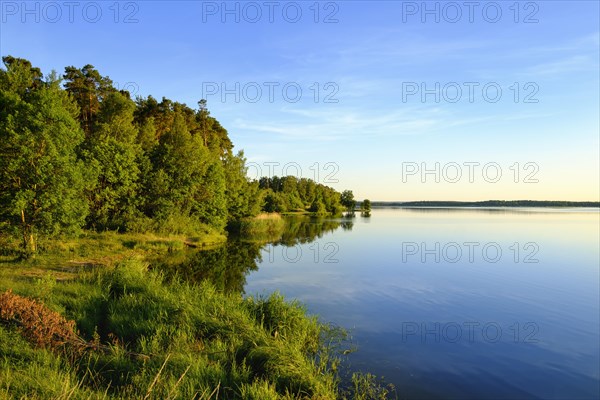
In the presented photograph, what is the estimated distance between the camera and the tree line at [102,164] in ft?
81.9

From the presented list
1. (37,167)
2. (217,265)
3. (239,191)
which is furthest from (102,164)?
(239,191)

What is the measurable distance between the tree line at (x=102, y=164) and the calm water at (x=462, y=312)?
14233 millimetres

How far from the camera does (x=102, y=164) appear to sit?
36.9m

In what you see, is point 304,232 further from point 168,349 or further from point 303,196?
point 303,196

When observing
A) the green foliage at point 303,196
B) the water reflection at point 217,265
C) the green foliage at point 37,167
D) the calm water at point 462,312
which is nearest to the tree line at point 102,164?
the green foliage at point 37,167

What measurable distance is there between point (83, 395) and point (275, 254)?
34931 mm

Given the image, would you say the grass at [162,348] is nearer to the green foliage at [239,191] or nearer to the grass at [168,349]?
the grass at [168,349]

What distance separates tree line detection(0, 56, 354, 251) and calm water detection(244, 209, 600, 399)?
1423cm

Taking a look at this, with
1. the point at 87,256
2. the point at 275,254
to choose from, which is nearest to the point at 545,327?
the point at 275,254

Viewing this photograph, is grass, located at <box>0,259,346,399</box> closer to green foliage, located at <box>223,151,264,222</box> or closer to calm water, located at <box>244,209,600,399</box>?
calm water, located at <box>244,209,600,399</box>

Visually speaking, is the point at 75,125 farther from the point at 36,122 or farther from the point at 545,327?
the point at 545,327

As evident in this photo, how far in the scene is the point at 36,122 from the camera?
80.4 ft

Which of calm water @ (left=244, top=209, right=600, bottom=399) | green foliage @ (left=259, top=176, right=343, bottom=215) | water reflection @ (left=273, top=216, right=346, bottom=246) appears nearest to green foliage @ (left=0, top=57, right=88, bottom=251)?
calm water @ (left=244, top=209, right=600, bottom=399)

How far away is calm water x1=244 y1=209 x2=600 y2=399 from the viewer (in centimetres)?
1282
